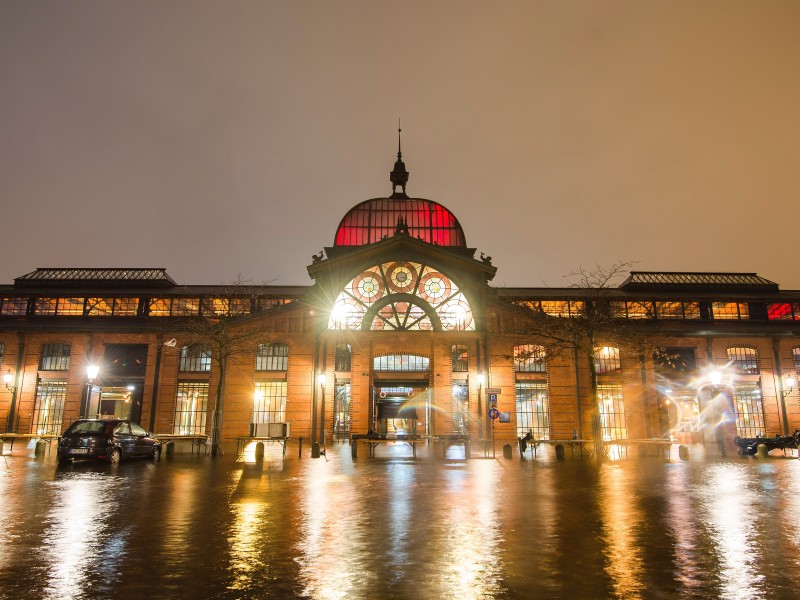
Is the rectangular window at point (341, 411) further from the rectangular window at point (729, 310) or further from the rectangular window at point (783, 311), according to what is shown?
the rectangular window at point (783, 311)

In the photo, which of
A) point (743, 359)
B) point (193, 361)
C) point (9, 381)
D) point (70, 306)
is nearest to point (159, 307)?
point (193, 361)

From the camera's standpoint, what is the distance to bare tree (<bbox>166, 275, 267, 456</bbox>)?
108 feet

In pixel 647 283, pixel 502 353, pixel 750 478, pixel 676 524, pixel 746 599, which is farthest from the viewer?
pixel 647 283

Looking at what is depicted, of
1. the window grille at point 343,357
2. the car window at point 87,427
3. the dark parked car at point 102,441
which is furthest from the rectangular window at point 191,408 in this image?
the car window at point 87,427

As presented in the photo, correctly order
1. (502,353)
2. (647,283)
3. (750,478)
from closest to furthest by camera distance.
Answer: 1. (750,478)
2. (502,353)
3. (647,283)

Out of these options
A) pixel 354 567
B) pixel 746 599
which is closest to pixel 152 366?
pixel 354 567

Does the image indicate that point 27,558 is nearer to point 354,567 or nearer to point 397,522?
point 354,567

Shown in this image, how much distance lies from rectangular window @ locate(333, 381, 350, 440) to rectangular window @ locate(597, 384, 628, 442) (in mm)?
17203

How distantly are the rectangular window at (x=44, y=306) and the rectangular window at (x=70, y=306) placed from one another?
16.4 inches

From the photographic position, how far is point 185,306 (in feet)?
142

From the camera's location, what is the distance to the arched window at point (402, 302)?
127ft

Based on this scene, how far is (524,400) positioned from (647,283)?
15.8 metres

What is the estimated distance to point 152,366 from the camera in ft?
131

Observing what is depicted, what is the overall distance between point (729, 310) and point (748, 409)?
25.4 feet
